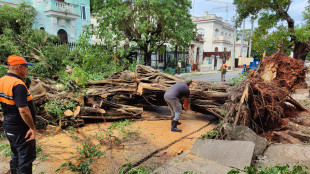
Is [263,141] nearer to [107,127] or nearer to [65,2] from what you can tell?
[107,127]

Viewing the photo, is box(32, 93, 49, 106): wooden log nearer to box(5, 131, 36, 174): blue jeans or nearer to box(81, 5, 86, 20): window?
box(5, 131, 36, 174): blue jeans

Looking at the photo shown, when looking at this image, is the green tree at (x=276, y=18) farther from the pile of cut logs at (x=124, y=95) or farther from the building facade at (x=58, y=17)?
the building facade at (x=58, y=17)

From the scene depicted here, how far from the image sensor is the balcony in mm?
17422

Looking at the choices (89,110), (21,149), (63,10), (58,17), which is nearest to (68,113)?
(89,110)

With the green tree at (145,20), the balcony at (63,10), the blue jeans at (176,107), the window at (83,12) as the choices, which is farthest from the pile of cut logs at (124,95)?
the window at (83,12)

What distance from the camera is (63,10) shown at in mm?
18359

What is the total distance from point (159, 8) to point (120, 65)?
532cm

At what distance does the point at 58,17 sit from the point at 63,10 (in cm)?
85

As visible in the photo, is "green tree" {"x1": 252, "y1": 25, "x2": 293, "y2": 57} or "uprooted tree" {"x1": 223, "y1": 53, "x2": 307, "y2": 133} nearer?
"uprooted tree" {"x1": 223, "y1": 53, "x2": 307, "y2": 133}

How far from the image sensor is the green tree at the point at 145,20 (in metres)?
12.5

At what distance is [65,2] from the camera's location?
722 inches

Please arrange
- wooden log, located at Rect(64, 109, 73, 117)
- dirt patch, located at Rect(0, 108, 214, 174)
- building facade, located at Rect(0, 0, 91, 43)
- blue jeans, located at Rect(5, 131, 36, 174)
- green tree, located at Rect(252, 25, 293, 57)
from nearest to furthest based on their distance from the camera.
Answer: blue jeans, located at Rect(5, 131, 36, 174) → dirt patch, located at Rect(0, 108, 214, 174) → wooden log, located at Rect(64, 109, 73, 117) → green tree, located at Rect(252, 25, 293, 57) → building facade, located at Rect(0, 0, 91, 43)

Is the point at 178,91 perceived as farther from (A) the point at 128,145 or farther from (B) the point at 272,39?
(B) the point at 272,39

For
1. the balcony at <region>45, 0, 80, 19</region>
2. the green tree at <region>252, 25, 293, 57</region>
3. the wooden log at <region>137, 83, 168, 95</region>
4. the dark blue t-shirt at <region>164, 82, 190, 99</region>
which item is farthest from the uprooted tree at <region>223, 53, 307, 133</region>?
the balcony at <region>45, 0, 80, 19</region>
